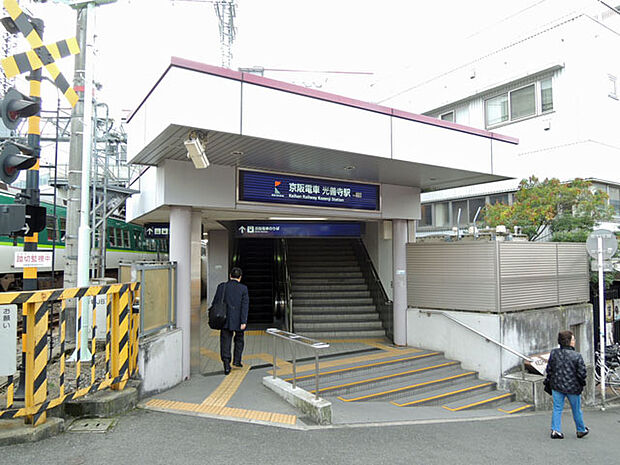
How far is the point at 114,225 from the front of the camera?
1792cm

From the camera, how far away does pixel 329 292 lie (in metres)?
11.9

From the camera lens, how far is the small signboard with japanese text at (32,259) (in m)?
4.62

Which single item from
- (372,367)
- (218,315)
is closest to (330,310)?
(372,367)

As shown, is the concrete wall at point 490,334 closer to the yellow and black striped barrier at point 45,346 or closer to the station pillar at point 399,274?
the station pillar at point 399,274

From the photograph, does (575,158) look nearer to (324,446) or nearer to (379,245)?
(379,245)

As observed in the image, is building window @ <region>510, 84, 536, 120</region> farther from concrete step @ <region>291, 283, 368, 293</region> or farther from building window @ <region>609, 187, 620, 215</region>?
concrete step @ <region>291, 283, 368, 293</region>

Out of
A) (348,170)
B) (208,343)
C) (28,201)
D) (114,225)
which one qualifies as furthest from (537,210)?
(114,225)

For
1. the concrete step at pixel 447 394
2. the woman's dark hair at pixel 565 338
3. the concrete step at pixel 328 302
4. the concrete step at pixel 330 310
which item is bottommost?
the concrete step at pixel 447 394

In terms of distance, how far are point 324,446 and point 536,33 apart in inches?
600

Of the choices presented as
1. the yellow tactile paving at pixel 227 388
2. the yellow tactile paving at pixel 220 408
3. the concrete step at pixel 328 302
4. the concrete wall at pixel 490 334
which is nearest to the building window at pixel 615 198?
the concrete wall at pixel 490 334

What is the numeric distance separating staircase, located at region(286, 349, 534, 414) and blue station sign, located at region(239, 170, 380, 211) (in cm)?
295

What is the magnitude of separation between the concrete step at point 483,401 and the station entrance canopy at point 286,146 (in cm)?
386

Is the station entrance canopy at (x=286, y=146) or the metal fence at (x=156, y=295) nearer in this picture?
the station entrance canopy at (x=286, y=146)

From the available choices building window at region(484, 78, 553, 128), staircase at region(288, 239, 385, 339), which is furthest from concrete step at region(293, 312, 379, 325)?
building window at region(484, 78, 553, 128)
